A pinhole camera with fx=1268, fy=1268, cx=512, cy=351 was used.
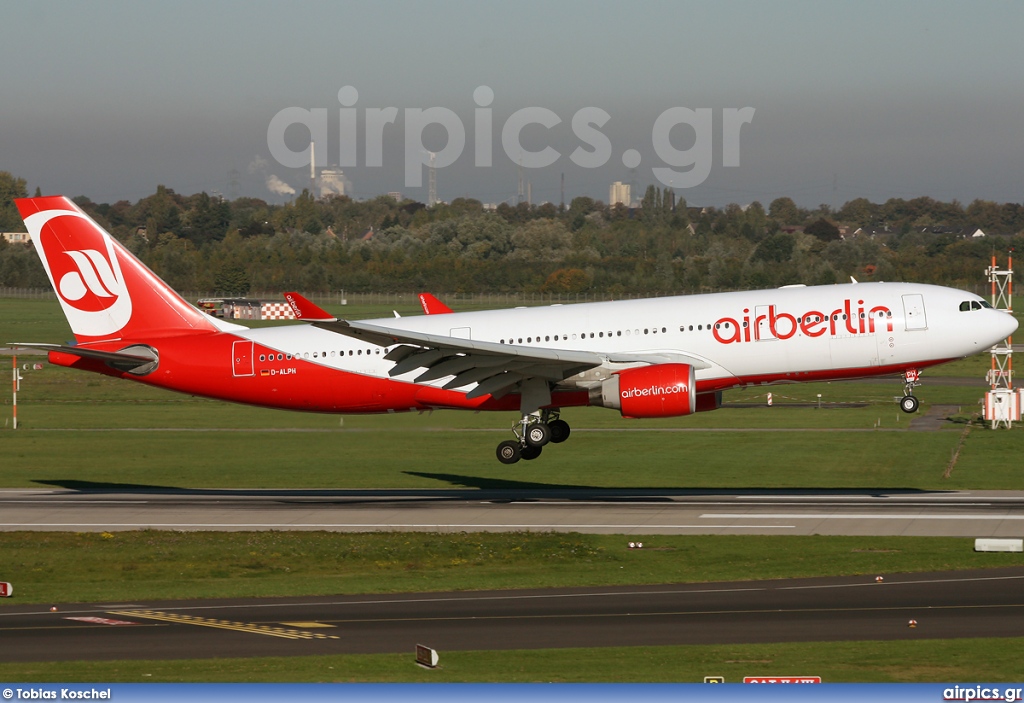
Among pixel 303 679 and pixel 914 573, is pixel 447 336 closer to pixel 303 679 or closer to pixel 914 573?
pixel 914 573

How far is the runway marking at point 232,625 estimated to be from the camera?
27.7 metres

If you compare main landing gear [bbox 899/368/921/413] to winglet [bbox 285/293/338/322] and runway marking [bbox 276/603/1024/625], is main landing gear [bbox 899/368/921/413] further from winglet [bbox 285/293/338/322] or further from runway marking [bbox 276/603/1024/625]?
winglet [bbox 285/293/338/322]

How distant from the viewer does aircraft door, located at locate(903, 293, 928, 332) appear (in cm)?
4297

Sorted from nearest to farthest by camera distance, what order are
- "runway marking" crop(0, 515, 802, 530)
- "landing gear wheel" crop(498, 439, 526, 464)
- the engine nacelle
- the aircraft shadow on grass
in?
"runway marking" crop(0, 515, 802, 530) → the engine nacelle → "landing gear wheel" crop(498, 439, 526, 464) → the aircraft shadow on grass

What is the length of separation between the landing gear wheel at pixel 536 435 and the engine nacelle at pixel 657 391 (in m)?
4.15

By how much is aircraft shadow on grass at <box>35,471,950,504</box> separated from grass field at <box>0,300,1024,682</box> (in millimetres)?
584

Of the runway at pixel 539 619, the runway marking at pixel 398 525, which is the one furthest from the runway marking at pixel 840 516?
the runway at pixel 539 619

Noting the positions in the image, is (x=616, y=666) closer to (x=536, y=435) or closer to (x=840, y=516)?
(x=840, y=516)

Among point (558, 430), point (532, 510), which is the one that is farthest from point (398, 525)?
point (558, 430)

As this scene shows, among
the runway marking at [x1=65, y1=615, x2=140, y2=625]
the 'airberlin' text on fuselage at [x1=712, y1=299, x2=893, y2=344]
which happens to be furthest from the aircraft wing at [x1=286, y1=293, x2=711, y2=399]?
the runway marking at [x1=65, y1=615, x2=140, y2=625]

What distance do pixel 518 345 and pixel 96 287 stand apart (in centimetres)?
1639

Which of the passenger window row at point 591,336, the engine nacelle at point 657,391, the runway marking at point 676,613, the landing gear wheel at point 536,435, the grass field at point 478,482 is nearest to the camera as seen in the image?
the grass field at point 478,482

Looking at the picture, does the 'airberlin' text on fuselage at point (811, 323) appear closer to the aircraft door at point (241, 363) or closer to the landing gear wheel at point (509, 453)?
the landing gear wheel at point (509, 453)

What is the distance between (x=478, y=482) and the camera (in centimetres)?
5469
